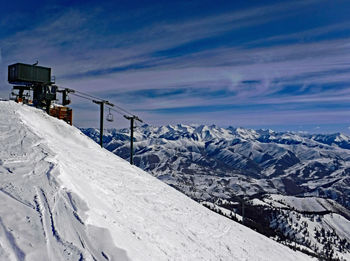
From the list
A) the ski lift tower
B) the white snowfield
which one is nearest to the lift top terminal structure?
the ski lift tower

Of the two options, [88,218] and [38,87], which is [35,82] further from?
[88,218]

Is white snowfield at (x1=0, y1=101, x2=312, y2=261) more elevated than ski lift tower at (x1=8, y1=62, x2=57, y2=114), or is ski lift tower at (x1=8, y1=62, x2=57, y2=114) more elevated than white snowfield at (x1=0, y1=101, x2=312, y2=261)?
ski lift tower at (x1=8, y1=62, x2=57, y2=114)

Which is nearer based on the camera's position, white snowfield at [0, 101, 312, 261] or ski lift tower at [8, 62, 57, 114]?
white snowfield at [0, 101, 312, 261]

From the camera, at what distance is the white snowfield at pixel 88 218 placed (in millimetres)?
8695

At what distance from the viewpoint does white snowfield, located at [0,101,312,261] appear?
342 inches

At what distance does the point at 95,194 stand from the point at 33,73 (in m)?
29.0

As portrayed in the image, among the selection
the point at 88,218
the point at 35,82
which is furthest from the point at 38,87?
the point at 88,218

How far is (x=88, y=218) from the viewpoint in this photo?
400 inches

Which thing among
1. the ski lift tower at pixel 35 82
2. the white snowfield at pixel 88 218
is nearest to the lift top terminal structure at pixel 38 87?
the ski lift tower at pixel 35 82

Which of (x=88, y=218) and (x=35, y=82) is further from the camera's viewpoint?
(x=35, y=82)

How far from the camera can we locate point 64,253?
27.4 ft

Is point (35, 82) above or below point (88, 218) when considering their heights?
above

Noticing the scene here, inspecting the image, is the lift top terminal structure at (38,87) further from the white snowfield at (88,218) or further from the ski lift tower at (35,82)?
the white snowfield at (88,218)

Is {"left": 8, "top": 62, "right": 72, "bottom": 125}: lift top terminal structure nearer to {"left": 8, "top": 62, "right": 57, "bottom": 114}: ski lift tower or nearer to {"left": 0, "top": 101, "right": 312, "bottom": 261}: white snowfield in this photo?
{"left": 8, "top": 62, "right": 57, "bottom": 114}: ski lift tower
